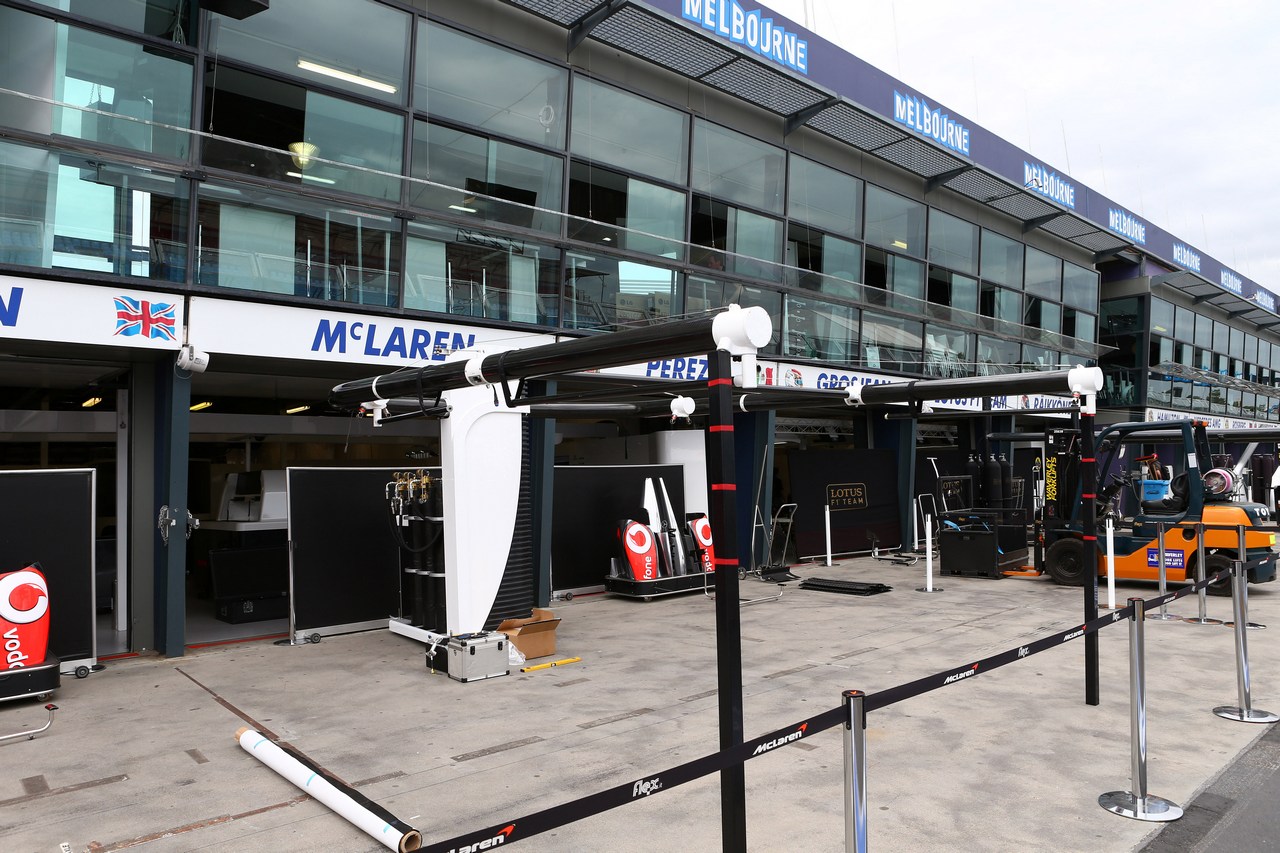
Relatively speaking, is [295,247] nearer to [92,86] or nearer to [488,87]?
[92,86]

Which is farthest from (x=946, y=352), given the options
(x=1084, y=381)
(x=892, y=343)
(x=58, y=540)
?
(x=58, y=540)

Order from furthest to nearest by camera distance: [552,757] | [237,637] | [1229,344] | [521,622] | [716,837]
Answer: [1229,344] < [237,637] < [521,622] < [552,757] < [716,837]

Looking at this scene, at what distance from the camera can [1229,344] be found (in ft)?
110

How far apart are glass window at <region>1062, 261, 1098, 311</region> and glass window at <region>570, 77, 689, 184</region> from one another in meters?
14.6

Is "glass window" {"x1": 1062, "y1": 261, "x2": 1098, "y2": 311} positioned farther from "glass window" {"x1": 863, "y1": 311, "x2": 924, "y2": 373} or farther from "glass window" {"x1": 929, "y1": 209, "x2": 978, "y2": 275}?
"glass window" {"x1": 863, "y1": 311, "x2": 924, "y2": 373}

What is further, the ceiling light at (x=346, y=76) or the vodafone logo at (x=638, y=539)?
the vodafone logo at (x=638, y=539)

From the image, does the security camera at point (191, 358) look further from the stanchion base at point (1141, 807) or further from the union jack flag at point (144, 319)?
the stanchion base at point (1141, 807)

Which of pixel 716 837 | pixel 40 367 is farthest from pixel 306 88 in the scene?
pixel 716 837

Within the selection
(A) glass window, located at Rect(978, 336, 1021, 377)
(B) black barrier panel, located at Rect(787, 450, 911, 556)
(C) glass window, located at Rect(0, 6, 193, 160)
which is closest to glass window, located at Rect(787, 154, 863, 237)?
(B) black barrier panel, located at Rect(787, 450, 911, 556)

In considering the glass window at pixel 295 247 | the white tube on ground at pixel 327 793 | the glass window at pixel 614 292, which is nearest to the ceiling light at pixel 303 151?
the glass window at pixel 295 247

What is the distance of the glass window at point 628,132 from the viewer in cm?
1229

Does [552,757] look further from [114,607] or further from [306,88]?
[306,88]

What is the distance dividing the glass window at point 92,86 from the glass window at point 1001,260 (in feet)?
56.3

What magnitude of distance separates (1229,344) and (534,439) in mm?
33577
